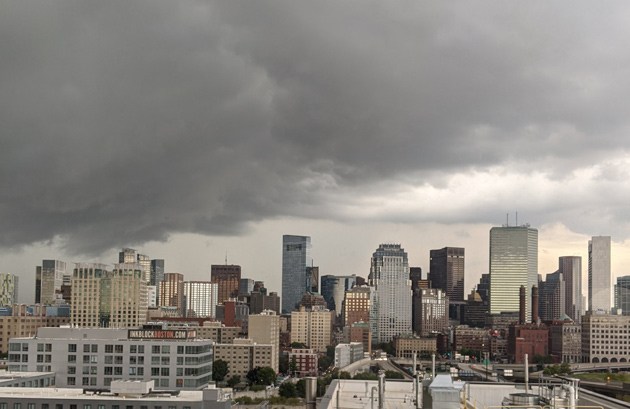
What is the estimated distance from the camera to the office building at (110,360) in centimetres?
11581

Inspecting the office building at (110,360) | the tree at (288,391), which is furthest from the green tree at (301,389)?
the office building at (110,360)

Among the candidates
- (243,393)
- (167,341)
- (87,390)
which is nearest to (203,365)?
(167,341)

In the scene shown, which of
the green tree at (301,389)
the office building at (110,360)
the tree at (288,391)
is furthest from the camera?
the green tree at (301,389)

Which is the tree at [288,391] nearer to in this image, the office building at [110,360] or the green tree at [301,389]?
the green tree at [301,389]

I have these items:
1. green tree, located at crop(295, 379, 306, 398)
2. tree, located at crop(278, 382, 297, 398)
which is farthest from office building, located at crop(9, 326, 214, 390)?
green tree, located at crop(295, 379, 306, 398)

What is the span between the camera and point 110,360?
117 m

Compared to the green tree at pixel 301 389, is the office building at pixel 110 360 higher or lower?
higher

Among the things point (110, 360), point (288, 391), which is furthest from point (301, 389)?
point (110, 360)

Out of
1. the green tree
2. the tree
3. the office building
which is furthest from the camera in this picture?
the green tree

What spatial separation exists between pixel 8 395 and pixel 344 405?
50.8m

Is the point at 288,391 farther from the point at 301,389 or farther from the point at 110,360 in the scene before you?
the point at 110,360

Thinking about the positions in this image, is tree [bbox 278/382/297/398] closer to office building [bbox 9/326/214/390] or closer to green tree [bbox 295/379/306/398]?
green tree [bbox 295/379/306/398]

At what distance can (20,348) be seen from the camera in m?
119

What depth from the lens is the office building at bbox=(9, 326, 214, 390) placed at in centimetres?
11581
